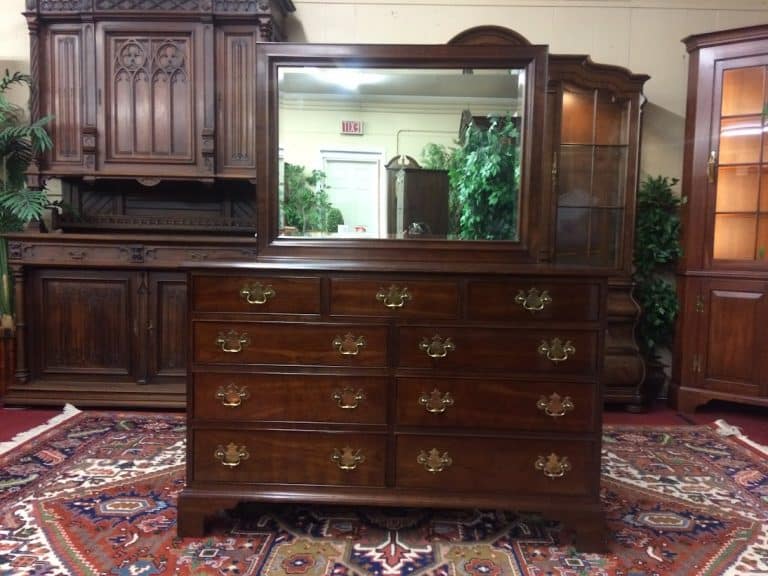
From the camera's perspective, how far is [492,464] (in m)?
1.94

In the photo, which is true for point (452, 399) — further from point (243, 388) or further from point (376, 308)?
point (243, 388)

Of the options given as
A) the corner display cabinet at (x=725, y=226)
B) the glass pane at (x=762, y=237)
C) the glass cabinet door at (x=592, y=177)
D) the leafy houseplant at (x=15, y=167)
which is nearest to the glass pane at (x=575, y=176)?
the glass cabinet door at (x=592, y=177)

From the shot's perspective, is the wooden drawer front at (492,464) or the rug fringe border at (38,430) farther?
the rug fringe border at (38,430)

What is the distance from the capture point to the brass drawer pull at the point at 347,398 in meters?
1.95

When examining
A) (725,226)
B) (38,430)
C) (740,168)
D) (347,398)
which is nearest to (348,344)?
(347,398)

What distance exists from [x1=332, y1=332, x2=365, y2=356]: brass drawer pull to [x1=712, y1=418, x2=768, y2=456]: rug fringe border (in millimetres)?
2372

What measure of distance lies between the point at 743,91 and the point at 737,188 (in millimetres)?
598

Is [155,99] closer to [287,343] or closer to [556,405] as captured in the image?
[287,343]

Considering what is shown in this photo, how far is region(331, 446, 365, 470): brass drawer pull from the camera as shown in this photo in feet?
6.43

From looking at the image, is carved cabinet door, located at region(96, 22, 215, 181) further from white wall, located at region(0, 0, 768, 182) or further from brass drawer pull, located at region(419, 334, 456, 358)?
brass drawer pull, located at region(419, 334, 456, 358)

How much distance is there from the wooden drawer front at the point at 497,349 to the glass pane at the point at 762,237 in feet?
7.82

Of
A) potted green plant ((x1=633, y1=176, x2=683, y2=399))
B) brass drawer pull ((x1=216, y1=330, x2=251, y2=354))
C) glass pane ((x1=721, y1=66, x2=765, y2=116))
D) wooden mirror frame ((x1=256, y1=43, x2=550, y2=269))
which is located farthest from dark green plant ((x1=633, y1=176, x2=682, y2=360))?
brass drawer pull ((x1=216, y1=330, x2=251, y2=354))

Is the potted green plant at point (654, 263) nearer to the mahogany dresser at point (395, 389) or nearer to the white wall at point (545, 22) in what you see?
the white wall at point (545, 22)

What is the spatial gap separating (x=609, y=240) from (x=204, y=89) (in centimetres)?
274
